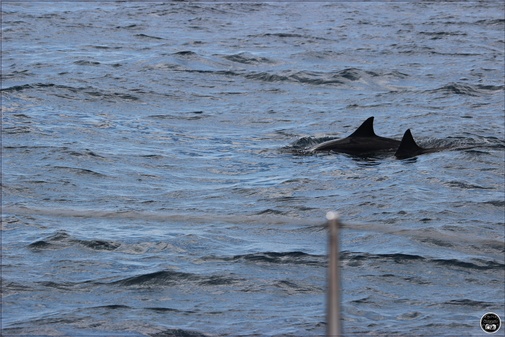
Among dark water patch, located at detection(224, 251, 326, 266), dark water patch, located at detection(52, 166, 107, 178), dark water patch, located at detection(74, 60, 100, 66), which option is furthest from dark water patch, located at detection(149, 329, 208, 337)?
dark water patch, located at detection(74, 60, 100, 66)

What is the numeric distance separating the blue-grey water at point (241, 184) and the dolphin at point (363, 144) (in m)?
0.27

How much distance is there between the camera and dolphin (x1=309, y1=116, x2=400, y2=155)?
48.2 feet

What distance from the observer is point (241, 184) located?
12984mm

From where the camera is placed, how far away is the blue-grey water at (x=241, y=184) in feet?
25.8

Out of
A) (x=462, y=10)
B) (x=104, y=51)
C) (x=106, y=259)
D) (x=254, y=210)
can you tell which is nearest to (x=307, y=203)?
(x=254, y=210)

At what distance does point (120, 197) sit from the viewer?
1224 cm

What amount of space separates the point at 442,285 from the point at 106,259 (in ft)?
10.2

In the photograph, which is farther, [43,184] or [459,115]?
[459,115]

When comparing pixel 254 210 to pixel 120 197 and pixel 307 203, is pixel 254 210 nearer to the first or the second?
pixel 307 203

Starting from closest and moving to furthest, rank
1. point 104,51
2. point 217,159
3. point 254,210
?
point 254,210
point 217,159
point 104,51

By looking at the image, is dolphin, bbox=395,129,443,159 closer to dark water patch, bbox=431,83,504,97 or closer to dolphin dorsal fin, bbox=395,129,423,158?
dolphin dorsal fin, bbox=395,129,423,158

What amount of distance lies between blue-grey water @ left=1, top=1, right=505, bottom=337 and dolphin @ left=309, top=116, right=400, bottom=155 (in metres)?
0.27

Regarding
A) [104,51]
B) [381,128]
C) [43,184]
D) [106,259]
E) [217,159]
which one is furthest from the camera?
[104,51]

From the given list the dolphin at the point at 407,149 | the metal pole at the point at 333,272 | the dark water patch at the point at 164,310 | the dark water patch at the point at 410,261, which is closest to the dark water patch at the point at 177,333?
the dark water patch at the point at 164,310
